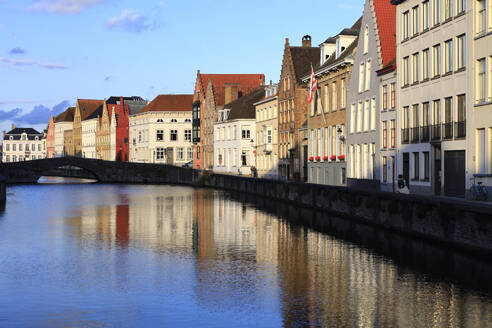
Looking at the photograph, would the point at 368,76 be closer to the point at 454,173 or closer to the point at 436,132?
the point at 436,132

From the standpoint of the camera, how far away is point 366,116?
5475 centimetres

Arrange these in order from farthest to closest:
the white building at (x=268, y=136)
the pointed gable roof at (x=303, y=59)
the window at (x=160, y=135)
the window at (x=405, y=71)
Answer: the window at (x=160, y=135) → the white building at (x=268, y=136) → the pointed gable roof at (x=303, y=59) → the window at (x=405, y=71)

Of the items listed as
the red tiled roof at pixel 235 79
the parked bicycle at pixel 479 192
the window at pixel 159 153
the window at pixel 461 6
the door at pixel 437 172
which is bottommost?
the parked bicycle at pixel 479 192

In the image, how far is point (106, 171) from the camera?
118 metres

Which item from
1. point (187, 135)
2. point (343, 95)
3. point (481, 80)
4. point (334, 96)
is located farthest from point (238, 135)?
point (481, 80)

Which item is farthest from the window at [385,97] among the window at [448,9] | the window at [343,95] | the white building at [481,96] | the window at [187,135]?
the window at [187,135]

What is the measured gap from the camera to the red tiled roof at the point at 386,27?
51.2 metres

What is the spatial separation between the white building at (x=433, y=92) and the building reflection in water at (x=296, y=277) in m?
8.82

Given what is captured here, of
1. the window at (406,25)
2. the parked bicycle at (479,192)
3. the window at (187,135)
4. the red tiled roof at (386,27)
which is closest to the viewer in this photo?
the parked bicycle at (479,192)

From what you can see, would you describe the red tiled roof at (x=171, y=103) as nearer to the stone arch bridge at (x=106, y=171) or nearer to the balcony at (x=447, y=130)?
the stone arch bridge at (x=106, y=171)

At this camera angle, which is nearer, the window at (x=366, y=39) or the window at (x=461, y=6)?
the window at (x=461, y=6)

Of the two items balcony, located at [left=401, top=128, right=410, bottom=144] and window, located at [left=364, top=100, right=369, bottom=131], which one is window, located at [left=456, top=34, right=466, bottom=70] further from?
window, located at [left=364, top=100, right=369, bottom=131]

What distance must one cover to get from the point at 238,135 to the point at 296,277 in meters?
81.4

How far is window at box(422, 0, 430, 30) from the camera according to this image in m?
43.3
